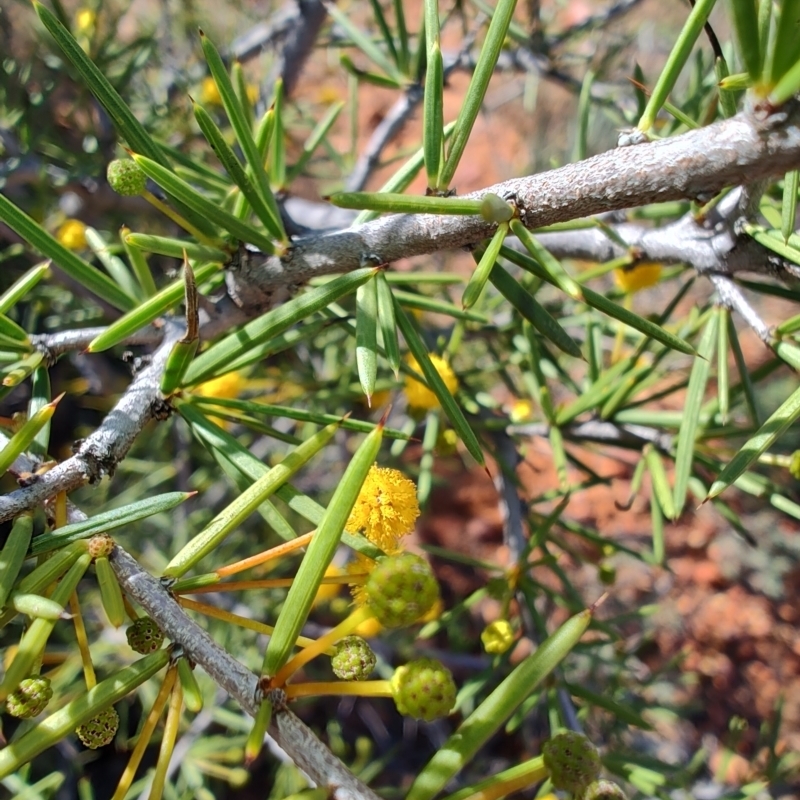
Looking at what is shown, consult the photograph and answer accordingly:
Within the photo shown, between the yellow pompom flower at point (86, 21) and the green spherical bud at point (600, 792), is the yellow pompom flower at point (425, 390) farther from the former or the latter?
the yellow pompom flower at point (86, 21)

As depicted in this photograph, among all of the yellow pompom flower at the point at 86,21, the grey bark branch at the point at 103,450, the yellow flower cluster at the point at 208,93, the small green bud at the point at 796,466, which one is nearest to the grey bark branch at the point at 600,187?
the grey bark branch at the point at 103,450

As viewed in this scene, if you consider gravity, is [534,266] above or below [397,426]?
above

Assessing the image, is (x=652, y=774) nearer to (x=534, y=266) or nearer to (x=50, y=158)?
(x=534, y=266)

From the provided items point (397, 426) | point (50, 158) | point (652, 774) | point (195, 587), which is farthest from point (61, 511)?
point (397, 426)

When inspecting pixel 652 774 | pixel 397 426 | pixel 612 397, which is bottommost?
pixel 652 774

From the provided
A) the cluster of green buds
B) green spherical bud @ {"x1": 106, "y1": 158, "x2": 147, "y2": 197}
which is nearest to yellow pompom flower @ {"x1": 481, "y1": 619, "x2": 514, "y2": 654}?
the cluster of green buds

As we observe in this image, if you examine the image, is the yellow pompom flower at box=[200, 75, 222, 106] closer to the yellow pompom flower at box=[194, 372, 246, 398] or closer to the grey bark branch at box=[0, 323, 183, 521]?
the yellow pompom flower at box=[194, 372, 246, 398]
